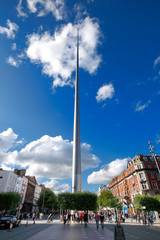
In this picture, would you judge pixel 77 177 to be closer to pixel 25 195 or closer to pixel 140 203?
pixel 140 203

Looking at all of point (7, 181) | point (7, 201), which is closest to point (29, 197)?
point (7, 181)

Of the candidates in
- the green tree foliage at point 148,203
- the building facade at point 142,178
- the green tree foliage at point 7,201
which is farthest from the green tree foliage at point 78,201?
the building facade at point 142,178

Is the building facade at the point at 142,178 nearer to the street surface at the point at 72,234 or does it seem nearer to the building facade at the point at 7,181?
the street surface at the point at 72,234

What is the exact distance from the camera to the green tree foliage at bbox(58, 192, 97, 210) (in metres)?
34.5

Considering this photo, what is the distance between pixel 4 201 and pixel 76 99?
142ft

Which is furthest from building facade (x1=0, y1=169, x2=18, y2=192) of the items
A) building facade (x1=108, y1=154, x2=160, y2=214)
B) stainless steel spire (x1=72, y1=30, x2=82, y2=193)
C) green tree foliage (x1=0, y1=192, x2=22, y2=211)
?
building facade (x1=108, y1=154, x2=160, y2=214)

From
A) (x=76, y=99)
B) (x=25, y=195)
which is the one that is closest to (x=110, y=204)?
(x=25, y=195)

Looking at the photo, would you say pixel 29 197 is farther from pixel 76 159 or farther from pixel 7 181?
pixel 76 159

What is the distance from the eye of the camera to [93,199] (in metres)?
35.3

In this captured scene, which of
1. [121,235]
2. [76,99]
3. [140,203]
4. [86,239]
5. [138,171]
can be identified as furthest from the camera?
[76,99]

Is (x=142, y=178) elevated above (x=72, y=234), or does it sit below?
above

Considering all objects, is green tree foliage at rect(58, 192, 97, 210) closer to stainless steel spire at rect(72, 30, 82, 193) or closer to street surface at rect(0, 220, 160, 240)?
stainless steel spire at rect(72, 30, 82, 193)

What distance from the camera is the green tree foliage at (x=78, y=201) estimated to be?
3450 cm

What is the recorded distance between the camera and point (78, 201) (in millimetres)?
34781
